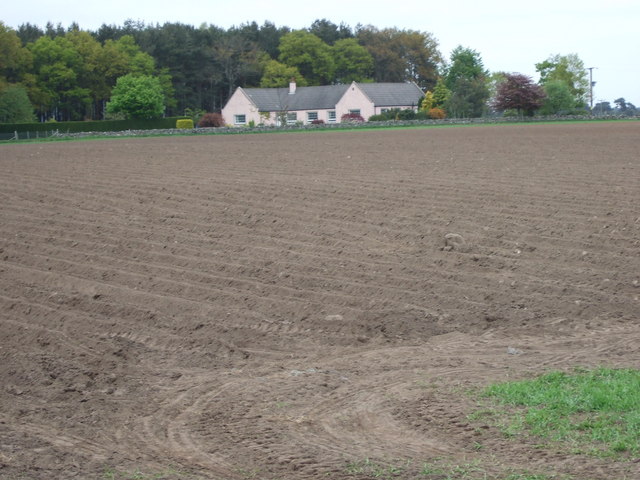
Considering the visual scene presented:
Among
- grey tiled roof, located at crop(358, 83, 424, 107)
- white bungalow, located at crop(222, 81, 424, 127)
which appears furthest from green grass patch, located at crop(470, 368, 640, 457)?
grey tiled roof, located at crop(358, 83, 424, 107)

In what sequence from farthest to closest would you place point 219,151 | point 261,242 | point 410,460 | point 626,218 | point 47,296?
point 219,151
point 626,218
point 261,242
point 47,296
point 410,460

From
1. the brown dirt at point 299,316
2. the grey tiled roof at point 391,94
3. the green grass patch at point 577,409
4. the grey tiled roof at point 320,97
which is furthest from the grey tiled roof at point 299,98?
the green grass patch at point 577,409

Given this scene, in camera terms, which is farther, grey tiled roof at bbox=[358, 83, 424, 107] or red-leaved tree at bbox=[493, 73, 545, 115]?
grey tiled roof at bbox=[358, 83, 424, 107]

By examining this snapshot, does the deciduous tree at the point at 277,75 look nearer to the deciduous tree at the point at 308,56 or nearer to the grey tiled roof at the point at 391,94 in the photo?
the deciduous tree at the point at 308,56

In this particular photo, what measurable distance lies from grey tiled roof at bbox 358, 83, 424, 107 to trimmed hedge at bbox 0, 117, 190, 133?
1054 inches

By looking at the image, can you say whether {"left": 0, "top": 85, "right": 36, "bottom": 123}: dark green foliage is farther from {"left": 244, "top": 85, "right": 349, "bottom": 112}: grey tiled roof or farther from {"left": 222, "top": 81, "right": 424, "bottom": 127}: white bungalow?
{"left": 244, "top": 85, "right": 349, "bottom": 112}: grey tiled roof

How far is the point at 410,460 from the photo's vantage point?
18.9 feet

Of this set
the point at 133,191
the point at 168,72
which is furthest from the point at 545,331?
the point at 168,72

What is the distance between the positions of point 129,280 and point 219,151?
875 inches

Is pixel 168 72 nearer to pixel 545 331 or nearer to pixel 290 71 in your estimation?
pixel 290 71

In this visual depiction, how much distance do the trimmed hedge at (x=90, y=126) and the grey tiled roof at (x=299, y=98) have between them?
19.7 meters

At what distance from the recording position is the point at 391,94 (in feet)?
321

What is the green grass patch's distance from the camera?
5.82 metres

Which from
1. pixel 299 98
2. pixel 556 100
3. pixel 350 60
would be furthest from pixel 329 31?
pixel 556 100
